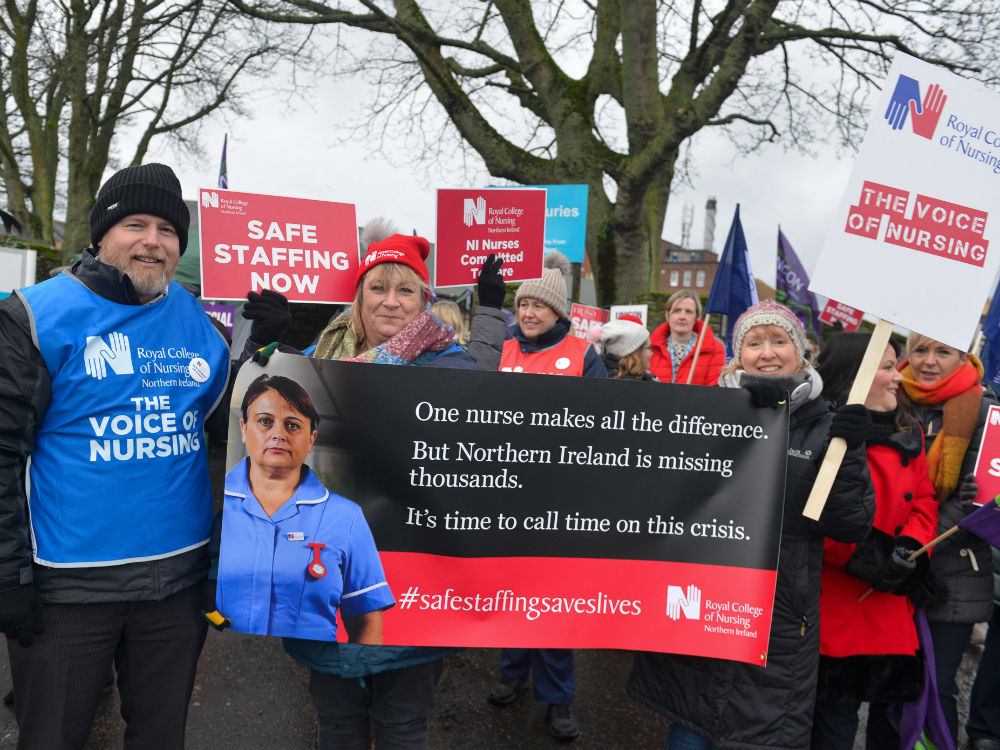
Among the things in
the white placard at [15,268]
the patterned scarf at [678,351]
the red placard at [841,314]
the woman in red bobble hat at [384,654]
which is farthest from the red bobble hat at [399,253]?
the red placard at [841,314]

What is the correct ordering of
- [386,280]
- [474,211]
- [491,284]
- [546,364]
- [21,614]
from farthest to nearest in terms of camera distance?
[474,211] < [546,364] < [491,284] < [386,280] < [21,614]

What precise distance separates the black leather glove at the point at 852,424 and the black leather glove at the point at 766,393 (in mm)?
173

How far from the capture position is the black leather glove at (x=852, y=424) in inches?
84.4

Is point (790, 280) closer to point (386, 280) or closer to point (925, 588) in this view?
point (925, 588)

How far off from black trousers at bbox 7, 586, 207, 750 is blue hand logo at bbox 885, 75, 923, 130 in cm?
262

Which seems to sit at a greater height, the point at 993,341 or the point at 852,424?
the point at 993,341

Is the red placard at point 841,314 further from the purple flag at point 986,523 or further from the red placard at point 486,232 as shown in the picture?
the purple flag at point 986,523

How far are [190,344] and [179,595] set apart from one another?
0.75m

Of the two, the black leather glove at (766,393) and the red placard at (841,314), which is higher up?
the red placard at (841,314)

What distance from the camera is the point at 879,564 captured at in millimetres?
2438

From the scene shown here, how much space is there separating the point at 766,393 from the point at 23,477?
218 centimetres

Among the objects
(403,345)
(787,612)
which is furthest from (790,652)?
(403,345)

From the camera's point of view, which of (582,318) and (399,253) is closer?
(399,253)

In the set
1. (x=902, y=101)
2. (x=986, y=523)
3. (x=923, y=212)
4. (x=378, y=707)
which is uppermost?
(x=902, y=101)
